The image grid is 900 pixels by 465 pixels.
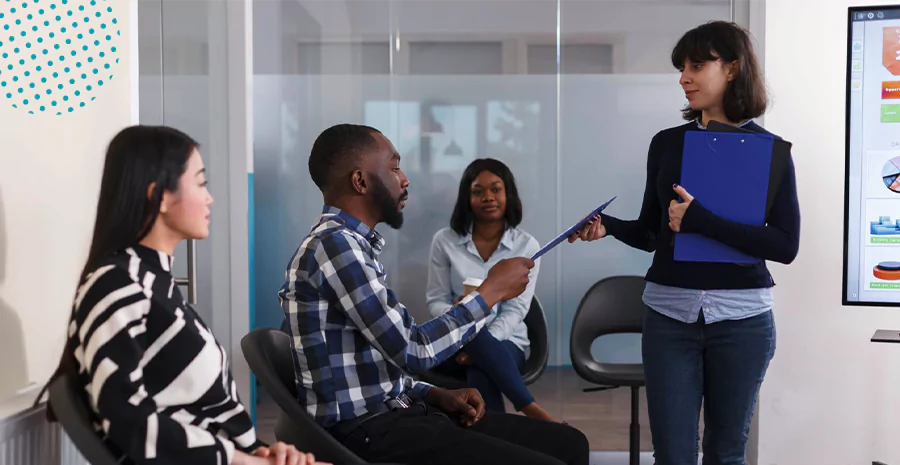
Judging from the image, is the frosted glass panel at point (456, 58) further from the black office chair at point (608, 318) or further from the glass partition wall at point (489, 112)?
the black office chair at point (608, 318)

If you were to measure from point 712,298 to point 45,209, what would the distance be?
1.67 metres

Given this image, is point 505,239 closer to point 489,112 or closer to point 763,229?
point 489,112

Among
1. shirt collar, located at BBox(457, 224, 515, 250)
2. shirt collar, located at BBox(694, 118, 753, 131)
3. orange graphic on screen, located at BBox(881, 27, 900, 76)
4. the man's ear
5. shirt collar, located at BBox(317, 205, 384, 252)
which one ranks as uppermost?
orange graphic on screen, located at BBox(881, 27, 900, 76)

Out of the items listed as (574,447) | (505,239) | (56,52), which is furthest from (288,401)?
(505,239)

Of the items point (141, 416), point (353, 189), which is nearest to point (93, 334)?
point (141, 416)

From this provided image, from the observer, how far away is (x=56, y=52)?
198 cm

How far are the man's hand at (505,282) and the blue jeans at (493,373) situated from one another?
4.52 feet

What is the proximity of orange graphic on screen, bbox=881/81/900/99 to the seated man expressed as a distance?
2181 millimetres

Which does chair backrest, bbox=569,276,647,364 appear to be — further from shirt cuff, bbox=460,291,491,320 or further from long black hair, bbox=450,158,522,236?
shirt cuff, bbox=460,291,491,320

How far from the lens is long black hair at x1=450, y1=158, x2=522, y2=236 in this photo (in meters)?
3.93

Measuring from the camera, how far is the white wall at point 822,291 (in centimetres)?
367

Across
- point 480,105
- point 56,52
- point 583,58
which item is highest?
point 583,58

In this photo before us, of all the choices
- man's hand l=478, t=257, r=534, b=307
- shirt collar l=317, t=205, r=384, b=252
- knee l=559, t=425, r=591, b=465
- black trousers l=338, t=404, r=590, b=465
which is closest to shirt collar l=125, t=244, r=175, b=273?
shirt collar l=317, t=205, r=384, b=252

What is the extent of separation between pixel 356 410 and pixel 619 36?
9.46ft
